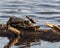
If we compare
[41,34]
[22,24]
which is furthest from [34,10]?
[41,34]

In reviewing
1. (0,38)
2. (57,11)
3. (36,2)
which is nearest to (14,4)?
(36,2)

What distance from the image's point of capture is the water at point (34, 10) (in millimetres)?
13095

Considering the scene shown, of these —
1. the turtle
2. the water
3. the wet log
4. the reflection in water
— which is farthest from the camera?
the water

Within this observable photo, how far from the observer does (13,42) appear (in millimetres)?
9555

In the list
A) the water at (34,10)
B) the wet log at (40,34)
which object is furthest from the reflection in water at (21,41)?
the water at (34,10)

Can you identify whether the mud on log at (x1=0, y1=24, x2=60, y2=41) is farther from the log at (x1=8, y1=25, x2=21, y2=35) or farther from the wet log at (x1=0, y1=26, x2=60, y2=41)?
the log at (x1=8, y1=25, x2=21, y2=35)

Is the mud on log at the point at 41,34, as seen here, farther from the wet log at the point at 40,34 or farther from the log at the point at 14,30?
the log at the point at 14,30

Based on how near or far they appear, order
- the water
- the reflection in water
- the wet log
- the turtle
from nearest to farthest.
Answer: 1. the reflection in water
2. the wet log
3. the turtle
4. the water

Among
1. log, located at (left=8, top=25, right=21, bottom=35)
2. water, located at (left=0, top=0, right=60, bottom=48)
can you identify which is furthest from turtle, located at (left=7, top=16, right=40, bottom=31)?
water, located at (left=0, top=0, right=60, bottom=48)

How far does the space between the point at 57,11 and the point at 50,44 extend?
575 cm

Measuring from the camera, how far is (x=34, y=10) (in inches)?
595

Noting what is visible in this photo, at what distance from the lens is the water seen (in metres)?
13.1

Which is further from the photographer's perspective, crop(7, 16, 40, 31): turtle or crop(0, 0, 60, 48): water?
crop(0, 0, 60, 48): water

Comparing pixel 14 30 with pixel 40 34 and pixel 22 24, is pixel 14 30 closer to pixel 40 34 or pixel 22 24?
pixel 22 24
